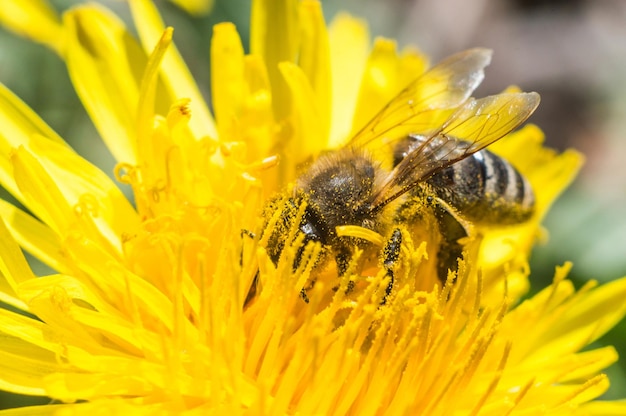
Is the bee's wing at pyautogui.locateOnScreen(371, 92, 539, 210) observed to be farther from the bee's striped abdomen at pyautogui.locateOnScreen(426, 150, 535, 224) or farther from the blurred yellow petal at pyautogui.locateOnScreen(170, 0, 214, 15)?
the blurred yellow petal at pyautogui.locateOnScreen(170, 0, 214, 15)

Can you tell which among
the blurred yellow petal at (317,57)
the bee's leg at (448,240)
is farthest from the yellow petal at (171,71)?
the bee's leg at (448,240)

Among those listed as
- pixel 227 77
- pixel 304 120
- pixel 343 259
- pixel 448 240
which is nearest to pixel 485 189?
pixel 448 240

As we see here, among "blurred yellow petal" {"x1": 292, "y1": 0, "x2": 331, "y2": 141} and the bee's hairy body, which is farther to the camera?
"blurred yellow petal" {"x1": 292, "y1": 0, "x2": 331, "y2": 141}

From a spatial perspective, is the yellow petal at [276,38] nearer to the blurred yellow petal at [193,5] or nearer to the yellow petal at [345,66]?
the yellow petal at [345,66]

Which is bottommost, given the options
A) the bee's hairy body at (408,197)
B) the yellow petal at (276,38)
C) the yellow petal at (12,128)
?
the bee's hairy body at (408,197)

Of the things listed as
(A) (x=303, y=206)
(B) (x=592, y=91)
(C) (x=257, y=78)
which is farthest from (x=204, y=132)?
(B) (x=592, y=91)

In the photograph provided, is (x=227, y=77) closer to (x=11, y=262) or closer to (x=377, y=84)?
(x=377, y=84)

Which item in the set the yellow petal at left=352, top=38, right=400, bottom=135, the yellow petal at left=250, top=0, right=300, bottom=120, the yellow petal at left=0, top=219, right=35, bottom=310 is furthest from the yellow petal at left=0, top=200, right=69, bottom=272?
the yellow petal at left=352, top=38, right=400, bottom=135
